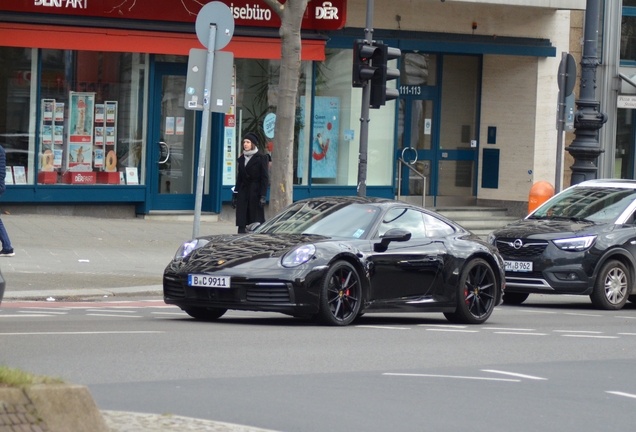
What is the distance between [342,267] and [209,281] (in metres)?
1.33

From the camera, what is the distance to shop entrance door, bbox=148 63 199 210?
74.9ft

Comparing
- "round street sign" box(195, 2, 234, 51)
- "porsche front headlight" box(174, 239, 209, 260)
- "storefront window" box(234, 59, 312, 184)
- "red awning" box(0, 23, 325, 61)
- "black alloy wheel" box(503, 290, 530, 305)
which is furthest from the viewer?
"storefront window" box(234, 59, 312, 184)

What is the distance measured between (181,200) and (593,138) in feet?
25.9

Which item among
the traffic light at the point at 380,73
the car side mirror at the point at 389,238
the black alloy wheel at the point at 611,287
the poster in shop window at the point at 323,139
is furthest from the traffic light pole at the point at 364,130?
the poster in shop window at the point at 323,139

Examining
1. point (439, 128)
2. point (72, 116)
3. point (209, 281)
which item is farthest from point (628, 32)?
point (209, 281)

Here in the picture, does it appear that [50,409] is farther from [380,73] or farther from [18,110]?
[18,110]

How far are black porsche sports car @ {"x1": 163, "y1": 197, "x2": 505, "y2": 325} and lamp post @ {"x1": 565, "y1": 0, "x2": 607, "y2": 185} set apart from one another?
24.8 ft

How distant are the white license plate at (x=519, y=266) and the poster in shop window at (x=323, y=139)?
364 inches

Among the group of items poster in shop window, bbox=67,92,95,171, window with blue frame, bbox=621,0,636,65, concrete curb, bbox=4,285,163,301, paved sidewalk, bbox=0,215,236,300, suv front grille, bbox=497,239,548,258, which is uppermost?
window with blue frame, bbox=621,0,636,65

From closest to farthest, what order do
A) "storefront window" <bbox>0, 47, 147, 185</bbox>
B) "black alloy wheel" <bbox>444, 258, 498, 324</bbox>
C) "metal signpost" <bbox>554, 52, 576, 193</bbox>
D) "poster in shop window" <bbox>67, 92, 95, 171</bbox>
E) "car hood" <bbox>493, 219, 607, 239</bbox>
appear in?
"black alloy wheel" <bbox>444, 258, 498, 324</bbox> → "car hood" <bbox>493, 219, 607, 239</bbox> → "metal signpost" <bbox>554, 52, 576, 193</bbox> → "storefront window" <bbox>0, 47, 147, 185</bbox> → "poster in shop window" <bbox>67, 92, 95, 171</bbox>

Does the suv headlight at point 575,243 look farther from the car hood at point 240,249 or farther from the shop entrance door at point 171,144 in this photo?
the shop entrance door at point 171,144

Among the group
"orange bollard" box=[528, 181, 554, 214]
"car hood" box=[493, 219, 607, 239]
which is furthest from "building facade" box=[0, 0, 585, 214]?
"car hood" box=[493, 219, 607, 239]

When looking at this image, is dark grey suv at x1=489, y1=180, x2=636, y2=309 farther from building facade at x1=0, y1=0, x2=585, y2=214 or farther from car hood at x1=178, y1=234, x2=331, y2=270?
building facade at x1=0, y1=0, x2=585, y2=214

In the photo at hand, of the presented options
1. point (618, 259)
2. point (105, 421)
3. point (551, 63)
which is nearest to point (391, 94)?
point (618, 259)
